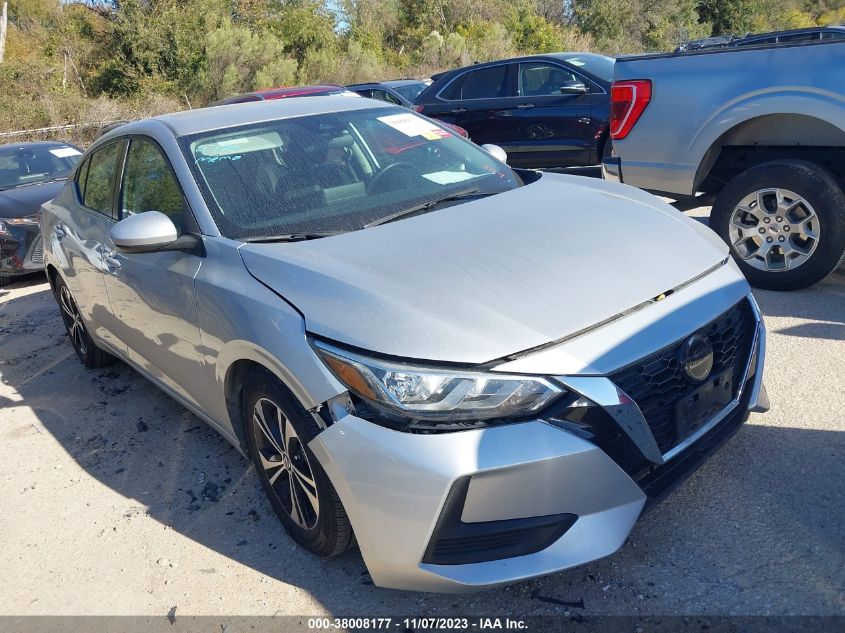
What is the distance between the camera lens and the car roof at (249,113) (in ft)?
11.7

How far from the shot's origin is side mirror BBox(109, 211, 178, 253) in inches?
118

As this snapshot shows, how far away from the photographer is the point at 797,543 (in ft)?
8.42

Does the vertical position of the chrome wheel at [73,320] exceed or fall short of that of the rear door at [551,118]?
it falls short

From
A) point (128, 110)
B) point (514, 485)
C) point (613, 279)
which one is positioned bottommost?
point (128, 110)

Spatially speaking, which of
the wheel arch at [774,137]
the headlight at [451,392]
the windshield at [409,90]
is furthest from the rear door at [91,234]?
the windshield at [409,90]

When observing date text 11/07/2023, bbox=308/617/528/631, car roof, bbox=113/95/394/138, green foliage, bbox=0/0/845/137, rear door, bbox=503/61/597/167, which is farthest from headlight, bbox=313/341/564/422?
green foliage, bbox=0/0/845/137

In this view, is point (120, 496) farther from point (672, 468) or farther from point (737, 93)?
point (737, 93)

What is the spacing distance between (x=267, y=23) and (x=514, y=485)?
101 feet

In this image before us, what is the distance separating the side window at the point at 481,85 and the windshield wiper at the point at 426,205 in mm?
6123

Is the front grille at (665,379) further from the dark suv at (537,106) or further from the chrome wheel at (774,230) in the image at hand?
the dark suv at (537,106)

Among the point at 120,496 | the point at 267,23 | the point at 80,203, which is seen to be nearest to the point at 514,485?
the point at 120,496

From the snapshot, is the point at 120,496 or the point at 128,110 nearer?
the point at 120,496

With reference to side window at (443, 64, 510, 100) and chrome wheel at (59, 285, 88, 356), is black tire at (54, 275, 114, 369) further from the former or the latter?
side window at (443, 64, 510, 100)

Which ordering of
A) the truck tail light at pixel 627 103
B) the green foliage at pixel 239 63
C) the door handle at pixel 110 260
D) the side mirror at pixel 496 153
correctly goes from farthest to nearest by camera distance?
the green foliage at pixel 239 63
the truck tail light at pixel 627 103
the side mirror at pixel 496 153
the door handle at pixel 110 260
